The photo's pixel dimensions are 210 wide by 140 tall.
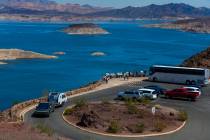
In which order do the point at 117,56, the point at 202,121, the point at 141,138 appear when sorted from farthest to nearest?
the point at 117,56 → the point at 202,121 → the point at 141,138

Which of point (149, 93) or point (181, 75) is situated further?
point (181, 75)

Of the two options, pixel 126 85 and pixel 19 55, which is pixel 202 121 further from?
pixel 19 55

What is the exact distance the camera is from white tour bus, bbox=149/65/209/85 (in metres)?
46.9

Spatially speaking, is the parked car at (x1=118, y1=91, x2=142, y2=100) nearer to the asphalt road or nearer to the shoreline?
the asphalt road

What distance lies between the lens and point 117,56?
120m

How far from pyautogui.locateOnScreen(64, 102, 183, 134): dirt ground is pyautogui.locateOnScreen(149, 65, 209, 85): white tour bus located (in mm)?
13418

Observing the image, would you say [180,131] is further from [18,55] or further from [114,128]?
[18,55]

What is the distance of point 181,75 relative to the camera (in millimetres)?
47594

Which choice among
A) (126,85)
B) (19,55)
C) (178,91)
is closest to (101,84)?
(126,85)

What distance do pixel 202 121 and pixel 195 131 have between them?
293cm

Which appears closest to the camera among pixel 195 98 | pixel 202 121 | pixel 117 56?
pixel 202 121

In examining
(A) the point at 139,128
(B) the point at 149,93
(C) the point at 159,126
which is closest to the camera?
(A) the point at 139,128

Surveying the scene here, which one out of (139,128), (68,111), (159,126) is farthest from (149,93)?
(139,128)

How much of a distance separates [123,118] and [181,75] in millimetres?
18581
